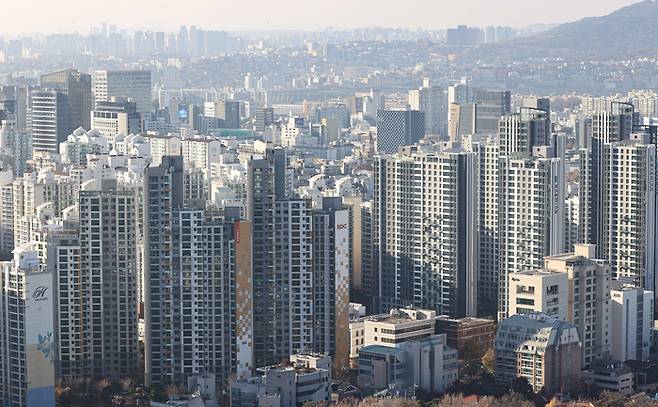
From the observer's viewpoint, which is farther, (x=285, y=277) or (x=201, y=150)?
(x=201, y=150)

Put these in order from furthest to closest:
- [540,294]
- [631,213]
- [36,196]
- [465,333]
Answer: [36,196] → [631,213] → [465,333] → [540,294]

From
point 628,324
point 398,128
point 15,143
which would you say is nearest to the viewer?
point 628,324

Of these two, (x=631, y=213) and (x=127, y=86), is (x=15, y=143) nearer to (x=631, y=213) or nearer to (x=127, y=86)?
(x=127, y=86)

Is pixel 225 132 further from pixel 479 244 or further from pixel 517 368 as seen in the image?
pixel 517 368

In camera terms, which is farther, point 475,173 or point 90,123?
point 90,123

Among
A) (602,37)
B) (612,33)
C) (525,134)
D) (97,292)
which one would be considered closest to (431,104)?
(602,37)

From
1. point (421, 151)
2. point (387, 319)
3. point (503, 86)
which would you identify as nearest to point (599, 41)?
point (503, 86)

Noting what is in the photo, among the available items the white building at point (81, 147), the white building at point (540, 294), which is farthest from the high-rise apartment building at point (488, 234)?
the white building at point (81, 147)
